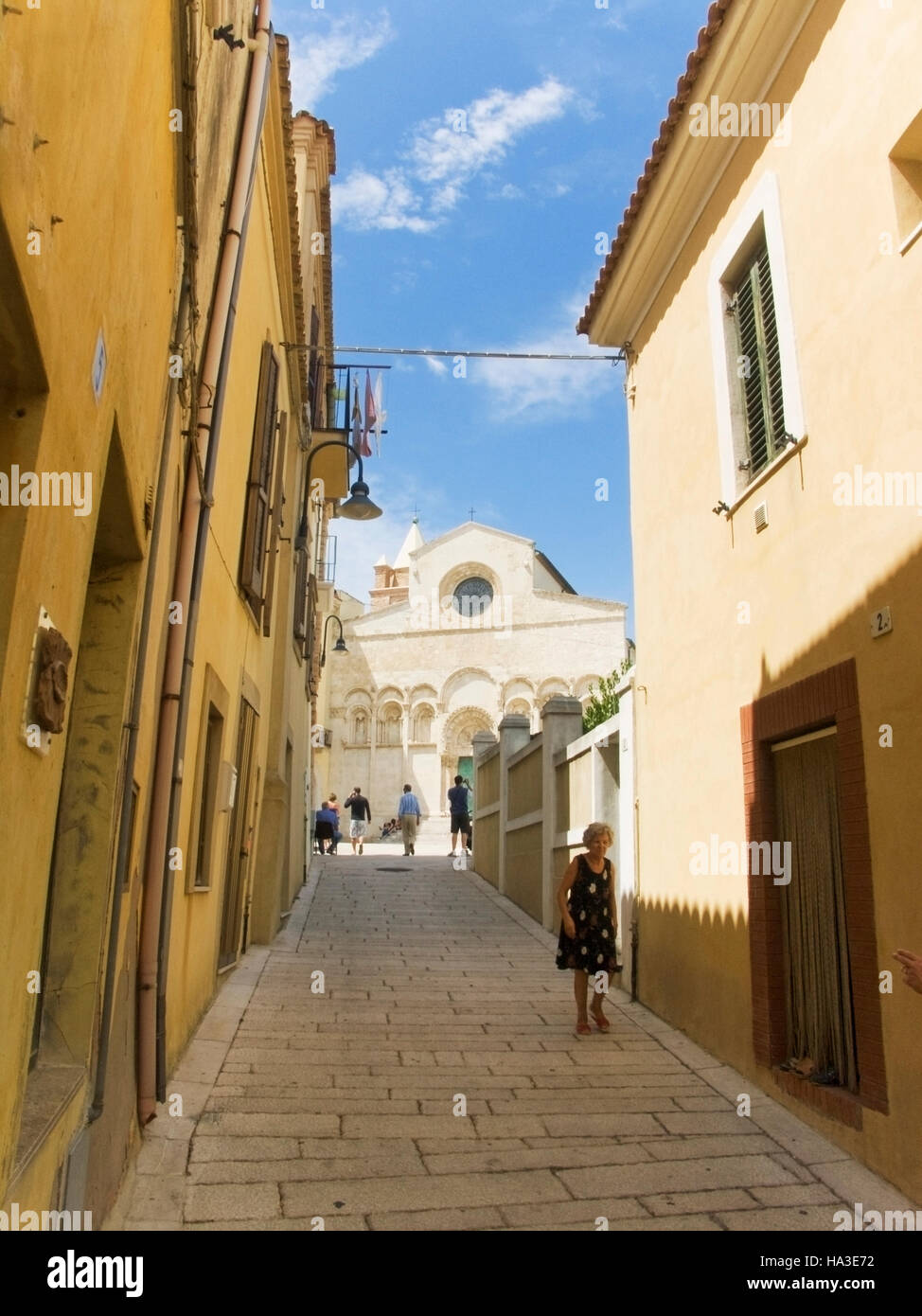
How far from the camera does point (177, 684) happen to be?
200 inches

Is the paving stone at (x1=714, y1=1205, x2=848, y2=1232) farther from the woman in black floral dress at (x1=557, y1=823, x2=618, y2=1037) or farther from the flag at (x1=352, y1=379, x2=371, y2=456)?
the flag at (x1=352, y1=379, x2=371, y2=456)

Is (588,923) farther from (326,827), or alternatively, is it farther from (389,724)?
(389,724)

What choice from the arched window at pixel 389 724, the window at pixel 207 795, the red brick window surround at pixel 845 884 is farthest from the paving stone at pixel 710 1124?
the arched window at pixel 389 724

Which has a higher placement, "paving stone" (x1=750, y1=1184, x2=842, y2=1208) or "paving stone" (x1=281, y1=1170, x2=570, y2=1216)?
"paving stone" (x1=281, y1=1170, x2=570, y2=1216)

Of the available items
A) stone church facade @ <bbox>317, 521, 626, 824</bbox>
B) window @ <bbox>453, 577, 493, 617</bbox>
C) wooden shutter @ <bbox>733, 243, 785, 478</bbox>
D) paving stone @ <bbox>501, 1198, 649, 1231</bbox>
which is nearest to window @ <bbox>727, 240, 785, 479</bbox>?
wooden shutter @ <bbox>733, 243, 785, 478</bbox>

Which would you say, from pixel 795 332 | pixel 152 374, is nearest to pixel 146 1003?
pixel 152 374

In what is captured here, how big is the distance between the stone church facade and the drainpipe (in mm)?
30058

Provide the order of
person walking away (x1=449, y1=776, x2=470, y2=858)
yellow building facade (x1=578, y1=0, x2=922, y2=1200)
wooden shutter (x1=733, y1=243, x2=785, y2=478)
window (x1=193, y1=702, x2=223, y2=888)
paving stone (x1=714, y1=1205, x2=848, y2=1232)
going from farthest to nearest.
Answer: person walking away (x1=449, y1=776, x2=470, y2=858), window (x1=193, y1=702, x2=223, y2=888), wooden shutter (x1=733, y1=243, x2=785, y2=478), yellow building facade (x1=578, y1=0, x2=922, y2=1200), paving stone (x1=714, y1=1205, x2=848, y2=1232)

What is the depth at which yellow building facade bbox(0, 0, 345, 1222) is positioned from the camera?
2.29m

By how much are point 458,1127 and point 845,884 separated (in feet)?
7.45

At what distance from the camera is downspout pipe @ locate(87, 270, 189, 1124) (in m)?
3.69

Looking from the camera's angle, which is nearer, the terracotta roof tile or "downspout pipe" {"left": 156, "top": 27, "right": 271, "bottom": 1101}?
"downspout pipe" {"left": 156, "top": 27, "right": 271, "bottom": 1101}

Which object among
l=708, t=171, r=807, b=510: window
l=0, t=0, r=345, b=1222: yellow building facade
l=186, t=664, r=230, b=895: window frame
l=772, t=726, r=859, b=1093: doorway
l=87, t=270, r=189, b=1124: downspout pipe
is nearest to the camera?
l=0, t=0, r=345, b=1222: yellow building facade

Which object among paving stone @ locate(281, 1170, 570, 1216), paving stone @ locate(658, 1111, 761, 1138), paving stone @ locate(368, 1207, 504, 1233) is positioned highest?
paving stone @ locate(658, 1111, 761, 1138)
